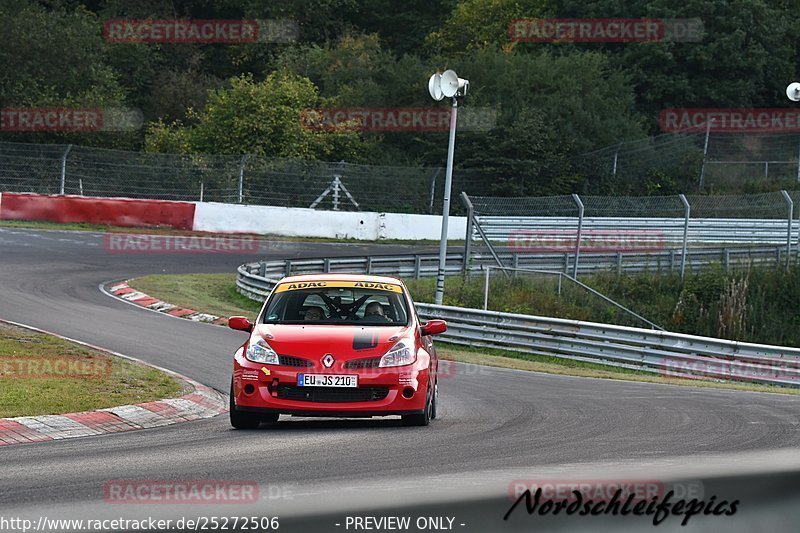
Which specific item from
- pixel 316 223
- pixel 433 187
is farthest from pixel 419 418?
pixel 433 187

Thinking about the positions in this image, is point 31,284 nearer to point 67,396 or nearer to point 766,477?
point 67,396

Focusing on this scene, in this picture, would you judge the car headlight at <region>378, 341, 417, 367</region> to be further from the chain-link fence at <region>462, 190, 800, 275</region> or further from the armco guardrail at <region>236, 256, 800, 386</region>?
the chain-link fence at <region>462, 190, 800, 275</region>

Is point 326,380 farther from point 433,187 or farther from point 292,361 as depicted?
point 433,187

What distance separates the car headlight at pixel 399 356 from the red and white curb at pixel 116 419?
2143 mm

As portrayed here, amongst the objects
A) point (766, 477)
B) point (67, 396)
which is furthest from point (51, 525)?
point (67, 396)

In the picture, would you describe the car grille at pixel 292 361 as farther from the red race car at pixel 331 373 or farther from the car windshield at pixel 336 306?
the car windshield at pixel 336 306

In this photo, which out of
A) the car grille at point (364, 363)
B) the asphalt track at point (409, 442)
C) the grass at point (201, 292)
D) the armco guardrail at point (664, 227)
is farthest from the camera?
the armco guardrail at point (664, 227)

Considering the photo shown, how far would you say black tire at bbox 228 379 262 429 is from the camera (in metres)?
9.64

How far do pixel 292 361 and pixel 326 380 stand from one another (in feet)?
1.15

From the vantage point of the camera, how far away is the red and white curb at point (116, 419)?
357 inches

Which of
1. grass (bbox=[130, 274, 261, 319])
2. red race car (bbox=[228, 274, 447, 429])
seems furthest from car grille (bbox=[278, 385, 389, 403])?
grass (bbox=[130, 274, 261, 319])

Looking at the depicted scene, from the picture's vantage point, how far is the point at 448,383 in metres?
14.7

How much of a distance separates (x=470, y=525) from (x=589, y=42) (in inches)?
2352

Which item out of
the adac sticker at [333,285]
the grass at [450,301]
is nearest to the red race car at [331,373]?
the adac sticker at [333,285]
